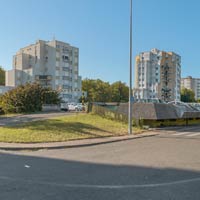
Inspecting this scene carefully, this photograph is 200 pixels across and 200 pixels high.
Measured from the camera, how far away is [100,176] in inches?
253

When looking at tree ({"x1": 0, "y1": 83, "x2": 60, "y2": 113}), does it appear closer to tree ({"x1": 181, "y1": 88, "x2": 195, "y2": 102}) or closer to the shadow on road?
the shadow on road

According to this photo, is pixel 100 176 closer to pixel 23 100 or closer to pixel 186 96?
pixel 23 100

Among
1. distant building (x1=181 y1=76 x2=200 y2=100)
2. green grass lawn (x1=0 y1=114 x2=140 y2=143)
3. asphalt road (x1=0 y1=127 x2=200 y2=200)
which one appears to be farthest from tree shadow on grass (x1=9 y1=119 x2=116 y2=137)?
distant building (x1=181 y1=76 x2=200 y2=100)

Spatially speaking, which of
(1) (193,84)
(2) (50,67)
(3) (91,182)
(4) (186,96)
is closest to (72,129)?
(3) (91,182)

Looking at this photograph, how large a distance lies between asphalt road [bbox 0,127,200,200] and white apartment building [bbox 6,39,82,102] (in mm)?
74460

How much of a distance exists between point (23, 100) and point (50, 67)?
56.9 meters

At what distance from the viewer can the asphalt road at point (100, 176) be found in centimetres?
507

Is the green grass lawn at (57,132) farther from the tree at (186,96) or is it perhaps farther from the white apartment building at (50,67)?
the tree at (186,96)

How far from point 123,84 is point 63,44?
1085 inches

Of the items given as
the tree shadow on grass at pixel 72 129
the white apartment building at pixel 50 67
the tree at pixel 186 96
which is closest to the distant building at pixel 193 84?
the tree at pixel 186 96

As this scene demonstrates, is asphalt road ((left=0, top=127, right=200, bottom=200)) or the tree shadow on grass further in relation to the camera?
the tree shadow on grass

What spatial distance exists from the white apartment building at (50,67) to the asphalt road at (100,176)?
7446cm

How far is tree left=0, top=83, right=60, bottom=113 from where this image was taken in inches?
1253

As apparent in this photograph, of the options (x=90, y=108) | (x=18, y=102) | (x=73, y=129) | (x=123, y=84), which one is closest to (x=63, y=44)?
(x=123, y=84)
